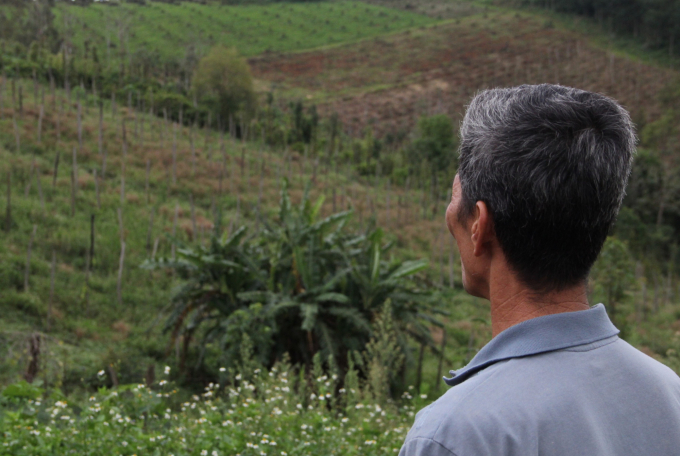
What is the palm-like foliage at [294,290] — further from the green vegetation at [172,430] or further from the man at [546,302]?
the man at [546,302]

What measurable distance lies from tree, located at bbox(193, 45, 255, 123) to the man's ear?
35452mm

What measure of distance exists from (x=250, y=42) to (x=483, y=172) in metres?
64.7

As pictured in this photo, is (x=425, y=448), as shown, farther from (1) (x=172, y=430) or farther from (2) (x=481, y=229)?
(1) (x=172, y=430)

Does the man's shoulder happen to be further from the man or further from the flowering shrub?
the flowering shrub

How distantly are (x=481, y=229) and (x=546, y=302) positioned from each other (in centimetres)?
19

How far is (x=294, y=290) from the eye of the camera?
29.0ft

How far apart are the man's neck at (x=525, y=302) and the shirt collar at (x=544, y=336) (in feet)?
0.16

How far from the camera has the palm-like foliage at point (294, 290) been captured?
8.41m

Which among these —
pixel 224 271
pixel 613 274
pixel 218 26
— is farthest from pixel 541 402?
pixel 218 26

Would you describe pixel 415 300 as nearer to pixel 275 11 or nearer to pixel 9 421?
pixel 9 421

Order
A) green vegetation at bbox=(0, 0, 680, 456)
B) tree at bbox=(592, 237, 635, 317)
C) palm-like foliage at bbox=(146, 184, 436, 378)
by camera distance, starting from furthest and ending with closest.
Answer: tree at bbox=(592, 237, 635, 317) < palm-like foliage at bbox=(146, 184, 436, 378) < green vegetation at bbox=(0, 0, 680, 456)

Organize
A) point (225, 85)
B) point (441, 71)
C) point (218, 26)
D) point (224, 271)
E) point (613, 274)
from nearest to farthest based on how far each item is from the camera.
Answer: point (224, 271) < point (613, 274) < point (225, 85) < point (441, 71) < point (218, 26)

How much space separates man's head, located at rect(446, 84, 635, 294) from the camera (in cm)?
121

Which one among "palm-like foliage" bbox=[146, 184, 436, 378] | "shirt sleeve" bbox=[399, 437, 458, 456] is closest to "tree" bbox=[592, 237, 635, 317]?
"palm-like foliage" bbox=[146, 184, 436, 378]
